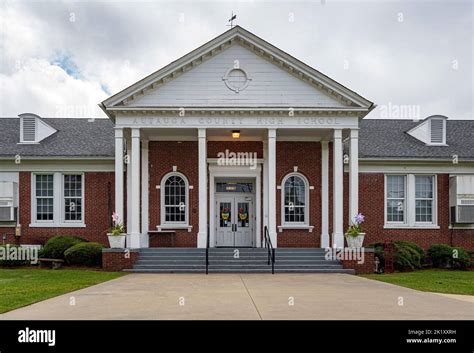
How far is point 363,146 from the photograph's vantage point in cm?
2392

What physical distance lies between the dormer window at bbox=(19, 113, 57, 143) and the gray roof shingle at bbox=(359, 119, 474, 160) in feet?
Result: 47.1

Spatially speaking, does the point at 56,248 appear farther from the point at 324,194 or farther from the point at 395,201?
the point at 395,201

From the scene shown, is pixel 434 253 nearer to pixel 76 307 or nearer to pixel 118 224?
pixel 118 224

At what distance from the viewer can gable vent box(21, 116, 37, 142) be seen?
945 inches

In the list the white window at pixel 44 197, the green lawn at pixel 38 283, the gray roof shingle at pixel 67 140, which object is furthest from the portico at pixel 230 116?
the white window at pixel 44 197

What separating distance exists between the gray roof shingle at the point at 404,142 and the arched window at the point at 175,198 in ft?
25.3

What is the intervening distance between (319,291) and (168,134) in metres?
11.5

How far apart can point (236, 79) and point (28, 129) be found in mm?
10232

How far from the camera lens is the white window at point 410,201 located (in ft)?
75.7

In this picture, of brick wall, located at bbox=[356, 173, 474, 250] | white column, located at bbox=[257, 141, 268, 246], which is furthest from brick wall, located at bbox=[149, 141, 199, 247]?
brick wall, located at bbox=[356, 173, 474, 250]

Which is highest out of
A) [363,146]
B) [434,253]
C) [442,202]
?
[363,146]
